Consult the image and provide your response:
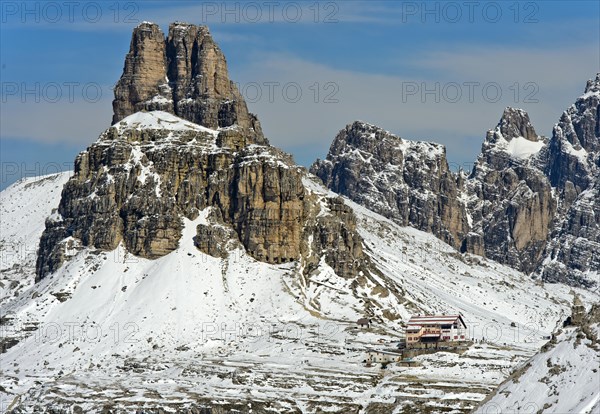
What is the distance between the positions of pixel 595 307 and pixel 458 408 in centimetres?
5011

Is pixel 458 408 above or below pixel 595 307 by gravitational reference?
below

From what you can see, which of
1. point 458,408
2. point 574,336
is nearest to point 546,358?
point 574,336

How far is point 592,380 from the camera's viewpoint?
448 ft

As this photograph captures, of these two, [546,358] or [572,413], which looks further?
[546,358]


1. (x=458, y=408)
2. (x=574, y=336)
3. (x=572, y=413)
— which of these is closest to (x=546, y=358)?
(x=574, y=336)

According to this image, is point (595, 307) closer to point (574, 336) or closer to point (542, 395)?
point (574, 336)

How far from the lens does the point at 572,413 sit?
13138 centimetres

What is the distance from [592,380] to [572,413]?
648 cm

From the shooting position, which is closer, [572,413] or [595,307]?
[572,413]

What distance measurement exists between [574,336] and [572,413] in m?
16.4

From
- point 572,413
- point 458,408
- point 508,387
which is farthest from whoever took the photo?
point 458,408

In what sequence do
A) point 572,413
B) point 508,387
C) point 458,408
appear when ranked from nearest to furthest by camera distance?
point 572,413
point 508,387
point 458,408

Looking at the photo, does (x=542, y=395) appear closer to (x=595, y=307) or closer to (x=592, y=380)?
(x=592, y=380)

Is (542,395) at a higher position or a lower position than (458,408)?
higher
